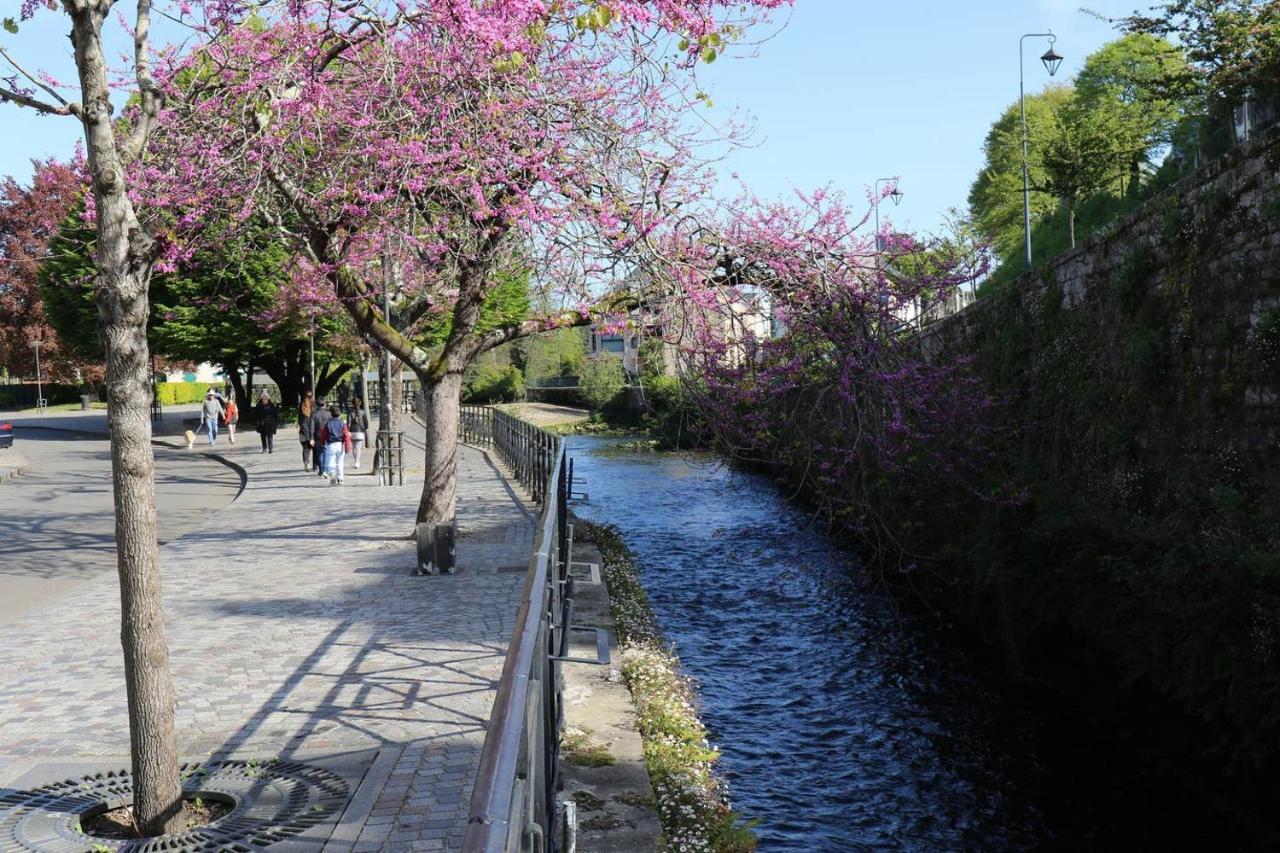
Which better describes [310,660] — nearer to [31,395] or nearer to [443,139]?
[443,139]

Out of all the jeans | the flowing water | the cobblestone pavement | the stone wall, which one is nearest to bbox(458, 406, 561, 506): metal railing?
the cobblestone pavement

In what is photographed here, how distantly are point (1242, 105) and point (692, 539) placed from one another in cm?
1434

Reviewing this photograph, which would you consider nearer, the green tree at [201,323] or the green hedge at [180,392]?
the green tree at [201,323]

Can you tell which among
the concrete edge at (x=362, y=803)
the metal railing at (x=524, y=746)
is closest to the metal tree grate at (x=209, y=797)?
the concrete edge at (x=362, y=803)

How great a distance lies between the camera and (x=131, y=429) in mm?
5023

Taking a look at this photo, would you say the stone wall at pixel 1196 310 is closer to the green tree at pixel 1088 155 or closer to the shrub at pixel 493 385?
the green tree at pixel 1088 155

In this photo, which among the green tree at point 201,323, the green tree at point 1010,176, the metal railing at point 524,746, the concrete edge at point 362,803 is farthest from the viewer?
the green tree at point 1010,176

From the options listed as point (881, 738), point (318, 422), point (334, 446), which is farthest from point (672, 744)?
point (318, 422)

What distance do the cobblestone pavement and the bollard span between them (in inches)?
8.9

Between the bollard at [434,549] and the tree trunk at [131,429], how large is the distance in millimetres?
6266

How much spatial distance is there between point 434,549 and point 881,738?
4871 mm

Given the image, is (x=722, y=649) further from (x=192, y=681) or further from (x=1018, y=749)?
(x=192, y=681)

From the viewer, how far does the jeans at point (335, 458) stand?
2148 cm

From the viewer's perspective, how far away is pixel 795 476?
2050 cm
